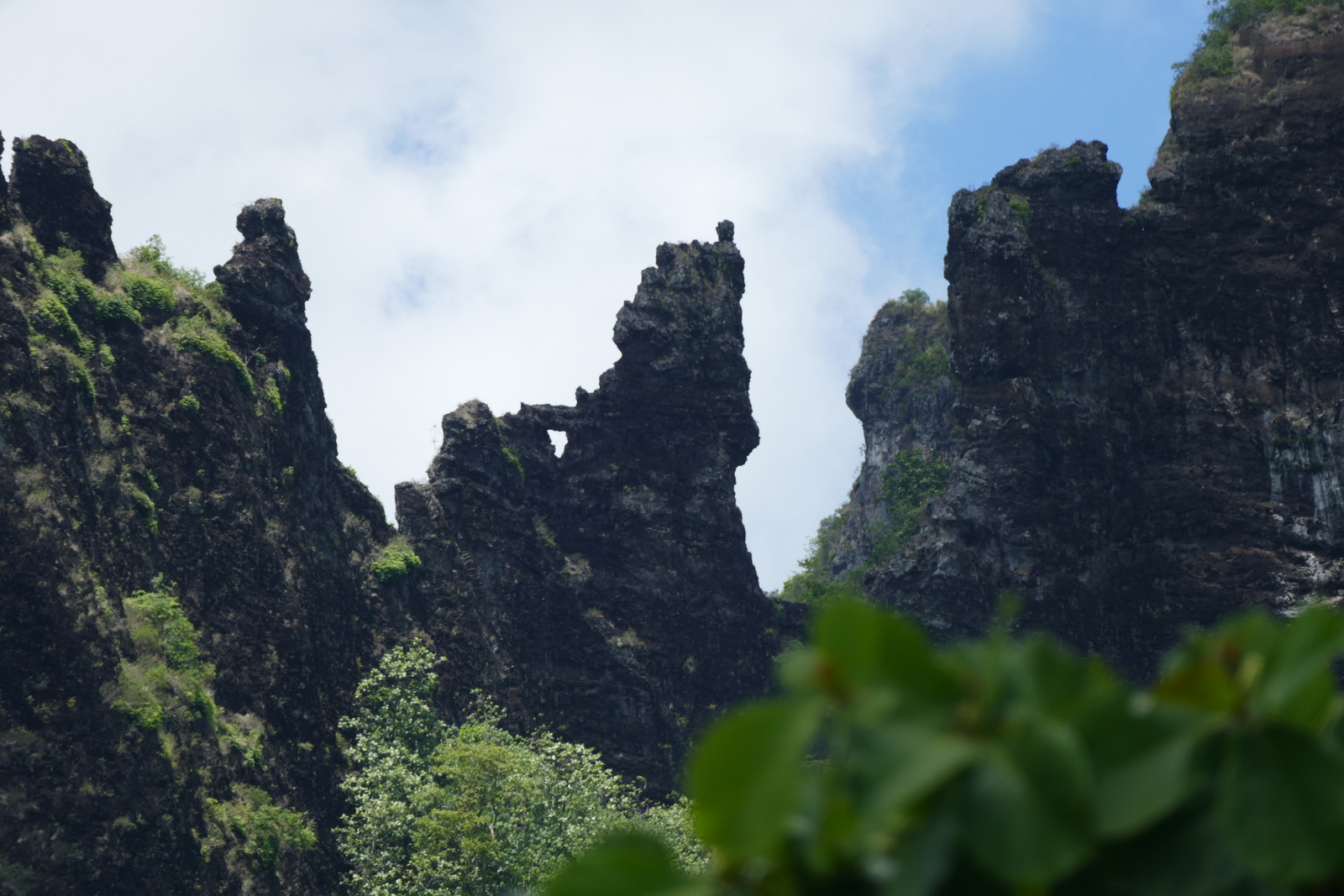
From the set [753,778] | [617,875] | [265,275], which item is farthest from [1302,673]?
[265,275]

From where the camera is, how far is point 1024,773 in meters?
0.97

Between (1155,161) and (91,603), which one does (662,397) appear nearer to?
(1155,161)

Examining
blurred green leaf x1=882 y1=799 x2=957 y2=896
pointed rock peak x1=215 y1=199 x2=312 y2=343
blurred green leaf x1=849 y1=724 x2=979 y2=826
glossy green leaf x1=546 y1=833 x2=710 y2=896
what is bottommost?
blurred green leaf x1=882 y1=799 x2=957 y2=896

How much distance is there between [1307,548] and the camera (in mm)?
48656

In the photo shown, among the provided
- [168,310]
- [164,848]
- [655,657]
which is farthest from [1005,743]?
[655,657]

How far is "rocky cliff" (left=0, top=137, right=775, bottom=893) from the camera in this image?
30.3m

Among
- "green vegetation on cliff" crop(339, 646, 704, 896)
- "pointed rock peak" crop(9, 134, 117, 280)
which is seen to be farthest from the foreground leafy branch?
"pointed rock peak" crop(9, 134, 117, 280)

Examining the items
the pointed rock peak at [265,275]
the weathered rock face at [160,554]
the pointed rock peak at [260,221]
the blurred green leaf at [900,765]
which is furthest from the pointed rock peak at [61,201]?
the blurred green leaf at [900,765]

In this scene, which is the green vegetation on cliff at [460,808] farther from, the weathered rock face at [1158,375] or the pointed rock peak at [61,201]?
the weathered rock face at [1158,375]

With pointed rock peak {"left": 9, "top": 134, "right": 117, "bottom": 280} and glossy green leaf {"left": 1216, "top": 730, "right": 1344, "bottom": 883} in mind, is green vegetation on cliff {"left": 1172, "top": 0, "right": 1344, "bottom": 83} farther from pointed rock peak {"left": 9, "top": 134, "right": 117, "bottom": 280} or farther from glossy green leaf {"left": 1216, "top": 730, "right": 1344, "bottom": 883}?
glossy green leaf {"left": 1216, "top": 730, "right": 1344, "bottom": 883}

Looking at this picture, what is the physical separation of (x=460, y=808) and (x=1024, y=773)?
114 feet

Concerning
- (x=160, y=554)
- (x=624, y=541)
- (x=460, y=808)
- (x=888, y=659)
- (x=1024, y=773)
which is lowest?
(x=1024, y=773)

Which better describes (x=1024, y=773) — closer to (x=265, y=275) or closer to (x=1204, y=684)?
(x=1204, y=684)

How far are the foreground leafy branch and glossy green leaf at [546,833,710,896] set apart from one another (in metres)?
0.03
